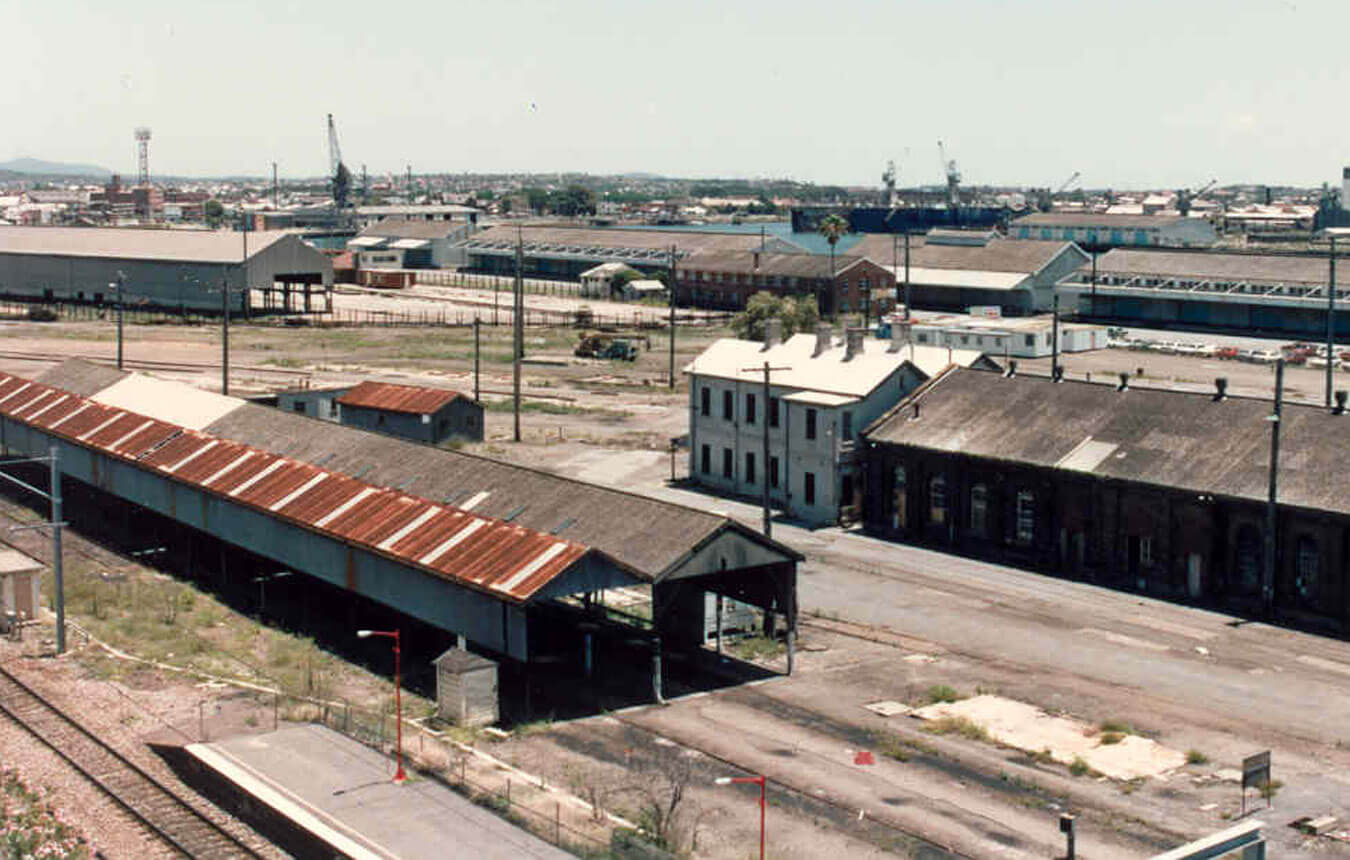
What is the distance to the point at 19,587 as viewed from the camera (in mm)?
49812

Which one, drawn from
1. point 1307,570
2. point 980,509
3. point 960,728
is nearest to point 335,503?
point 960,728

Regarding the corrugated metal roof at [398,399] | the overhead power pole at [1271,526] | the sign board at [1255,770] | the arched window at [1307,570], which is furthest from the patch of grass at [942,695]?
the corrugated metal roof at [398,399]

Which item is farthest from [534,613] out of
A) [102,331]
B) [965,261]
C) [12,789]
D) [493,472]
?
[965,261]

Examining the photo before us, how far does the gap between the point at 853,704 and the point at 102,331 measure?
4371 inches

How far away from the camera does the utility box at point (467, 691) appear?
39.1m

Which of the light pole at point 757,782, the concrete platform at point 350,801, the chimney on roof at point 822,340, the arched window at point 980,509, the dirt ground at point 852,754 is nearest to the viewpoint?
the concrete platform at point 350,801

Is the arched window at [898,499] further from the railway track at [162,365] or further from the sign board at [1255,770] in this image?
the railway track at [162,365]

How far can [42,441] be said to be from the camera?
67.9m

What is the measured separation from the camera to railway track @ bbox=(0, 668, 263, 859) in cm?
3209

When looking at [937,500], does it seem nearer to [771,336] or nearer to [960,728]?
[771,336]

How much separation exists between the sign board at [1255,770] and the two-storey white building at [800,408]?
33205 millimetres

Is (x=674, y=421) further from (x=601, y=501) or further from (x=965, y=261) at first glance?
(x=965, y=261)

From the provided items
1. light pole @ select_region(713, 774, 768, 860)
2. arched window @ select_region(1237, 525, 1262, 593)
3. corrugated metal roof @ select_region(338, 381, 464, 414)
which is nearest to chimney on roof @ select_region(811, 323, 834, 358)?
corrugated metal roof @ select_region(338, 381, 464, 414)

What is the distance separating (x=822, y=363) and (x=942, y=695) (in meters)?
30.1
